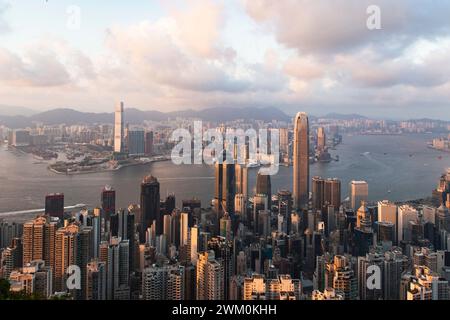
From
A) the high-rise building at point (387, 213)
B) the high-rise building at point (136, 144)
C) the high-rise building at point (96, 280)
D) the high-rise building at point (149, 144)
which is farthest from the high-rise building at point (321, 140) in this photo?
the high-rise building at point (96, 280)

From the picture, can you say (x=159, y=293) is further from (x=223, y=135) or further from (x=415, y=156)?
(x=415, y=156)

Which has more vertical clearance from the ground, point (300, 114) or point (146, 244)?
point (300, 114)

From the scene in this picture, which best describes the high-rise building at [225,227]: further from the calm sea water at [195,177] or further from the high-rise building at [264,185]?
the high-rise building at [264,185]

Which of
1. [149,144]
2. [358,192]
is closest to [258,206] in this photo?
[149,144]

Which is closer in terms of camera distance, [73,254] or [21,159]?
[73,254]

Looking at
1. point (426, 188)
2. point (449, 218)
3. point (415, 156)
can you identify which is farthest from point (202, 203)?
point (415, 156)

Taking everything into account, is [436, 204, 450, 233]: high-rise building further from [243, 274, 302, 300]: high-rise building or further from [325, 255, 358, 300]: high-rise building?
[243, 274, 302, 300]: high-rise building

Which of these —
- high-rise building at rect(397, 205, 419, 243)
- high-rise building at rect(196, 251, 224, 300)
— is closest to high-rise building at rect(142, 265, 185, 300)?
high-rise building at rect(196, 251, 224, 300)
